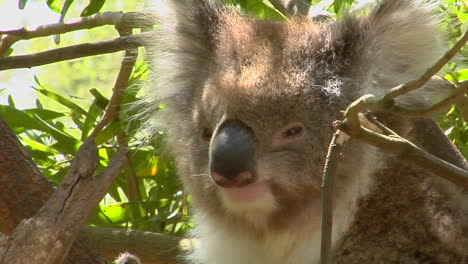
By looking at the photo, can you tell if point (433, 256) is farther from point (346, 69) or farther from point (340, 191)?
point (346, 69)

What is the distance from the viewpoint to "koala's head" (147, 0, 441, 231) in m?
2.50

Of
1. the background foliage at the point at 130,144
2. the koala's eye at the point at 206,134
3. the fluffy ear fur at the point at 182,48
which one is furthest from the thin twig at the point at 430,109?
the background foliage at the point at 130,144

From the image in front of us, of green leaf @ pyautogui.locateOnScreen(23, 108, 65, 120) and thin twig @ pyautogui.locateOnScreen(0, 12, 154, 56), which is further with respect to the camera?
green leaf @ pyautogui.locateOnScreen(23, 108, 65, 120)

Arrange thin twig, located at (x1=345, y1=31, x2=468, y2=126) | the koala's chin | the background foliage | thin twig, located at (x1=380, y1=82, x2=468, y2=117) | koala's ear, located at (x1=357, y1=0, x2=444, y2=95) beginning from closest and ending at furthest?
thin twig, located at (x1=345, y1=31, x2=468, y2=126) → thin twig, located at (x1=380, y1=82, x2=468, y2=117) → the koala's chin → koala's ear, located at (x1=357, y1=0, x2=444, y2=95) → the background foliage

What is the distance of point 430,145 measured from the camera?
2.92m

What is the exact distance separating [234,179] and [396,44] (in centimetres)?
81

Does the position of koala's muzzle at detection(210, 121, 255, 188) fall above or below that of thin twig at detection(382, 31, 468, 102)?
below

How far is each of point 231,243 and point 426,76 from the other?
139 cm

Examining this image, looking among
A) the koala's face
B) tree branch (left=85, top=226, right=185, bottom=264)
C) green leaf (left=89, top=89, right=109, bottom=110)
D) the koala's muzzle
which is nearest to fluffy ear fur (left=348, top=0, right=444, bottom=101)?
the koala's face

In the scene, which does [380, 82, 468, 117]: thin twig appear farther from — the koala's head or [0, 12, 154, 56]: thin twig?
[0, 12, 154, 56]: thin twig

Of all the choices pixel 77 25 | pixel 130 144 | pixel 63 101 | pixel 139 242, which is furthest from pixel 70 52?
pixel 139 242

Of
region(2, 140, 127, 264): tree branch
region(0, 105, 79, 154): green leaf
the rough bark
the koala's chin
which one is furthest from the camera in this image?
region(0, 105, 79, 154): green leaf

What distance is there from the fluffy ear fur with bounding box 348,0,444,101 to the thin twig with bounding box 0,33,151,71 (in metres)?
1.07

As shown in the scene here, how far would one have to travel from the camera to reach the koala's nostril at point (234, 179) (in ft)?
7.86
